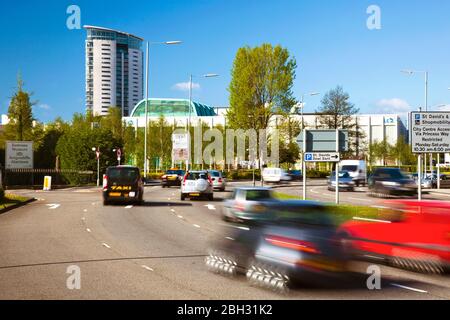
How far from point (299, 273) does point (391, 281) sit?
2.38 m

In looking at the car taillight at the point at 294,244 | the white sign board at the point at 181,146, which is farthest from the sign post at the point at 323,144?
the white sign board at the point at 181,146

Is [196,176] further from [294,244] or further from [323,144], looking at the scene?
[294,244]

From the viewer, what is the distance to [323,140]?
24.1m

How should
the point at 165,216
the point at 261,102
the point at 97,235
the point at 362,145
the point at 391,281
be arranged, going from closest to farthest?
the point at 391,281
the point at 97,235
the point at 165,216
the point at 261,102
the point at 362,145

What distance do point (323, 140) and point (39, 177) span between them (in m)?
34.0

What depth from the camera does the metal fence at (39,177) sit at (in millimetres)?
46688

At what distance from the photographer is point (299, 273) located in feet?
26.0

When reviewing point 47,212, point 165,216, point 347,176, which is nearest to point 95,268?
point 165,216

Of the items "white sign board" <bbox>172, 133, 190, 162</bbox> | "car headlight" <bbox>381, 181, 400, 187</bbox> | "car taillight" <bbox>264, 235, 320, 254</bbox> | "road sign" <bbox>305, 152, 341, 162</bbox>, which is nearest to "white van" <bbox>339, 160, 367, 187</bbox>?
"white sign board" <bbox>172, 133, 190, 162</bbox>

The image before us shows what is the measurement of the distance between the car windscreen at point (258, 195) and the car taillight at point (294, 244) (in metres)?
2.57

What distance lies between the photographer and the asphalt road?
27.0ft

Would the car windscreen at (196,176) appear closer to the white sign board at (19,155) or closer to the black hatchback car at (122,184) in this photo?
the black hatchback car at (122,184)

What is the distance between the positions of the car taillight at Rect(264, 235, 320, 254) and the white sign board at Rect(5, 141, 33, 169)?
37.5 m

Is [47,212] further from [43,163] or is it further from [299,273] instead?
[43,163]
